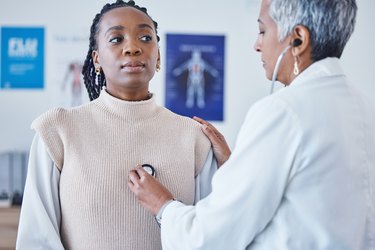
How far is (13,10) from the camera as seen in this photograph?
119 inches

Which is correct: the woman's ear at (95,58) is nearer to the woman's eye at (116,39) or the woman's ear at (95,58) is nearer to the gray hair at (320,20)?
the woman's eye at (116,39)

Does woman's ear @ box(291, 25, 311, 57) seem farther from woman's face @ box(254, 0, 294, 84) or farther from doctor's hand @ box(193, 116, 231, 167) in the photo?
doctor's hand @ box(193, 116, 231, 167)

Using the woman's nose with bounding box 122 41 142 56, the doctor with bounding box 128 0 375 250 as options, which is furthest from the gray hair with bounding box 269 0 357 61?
the woman's nose with bounding box 122 41 142 56

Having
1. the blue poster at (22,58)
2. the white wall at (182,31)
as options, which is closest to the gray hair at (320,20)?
the white wall at (182,31)

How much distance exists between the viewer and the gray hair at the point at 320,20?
989mm

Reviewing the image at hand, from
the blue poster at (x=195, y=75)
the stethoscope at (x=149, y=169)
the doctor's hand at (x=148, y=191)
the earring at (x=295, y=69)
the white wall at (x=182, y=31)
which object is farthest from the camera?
the blue poster at (x=195, y=75)

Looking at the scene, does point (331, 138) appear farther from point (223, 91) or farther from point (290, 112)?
point (223, 91)

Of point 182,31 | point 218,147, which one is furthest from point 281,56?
point 182,31

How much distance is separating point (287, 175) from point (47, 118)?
63 centimetres

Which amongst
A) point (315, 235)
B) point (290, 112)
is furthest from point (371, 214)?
point (290, 112)

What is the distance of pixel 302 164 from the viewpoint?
939 millimetres

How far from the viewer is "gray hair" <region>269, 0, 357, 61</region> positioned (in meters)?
0.99

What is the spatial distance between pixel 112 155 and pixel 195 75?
6.52 feet

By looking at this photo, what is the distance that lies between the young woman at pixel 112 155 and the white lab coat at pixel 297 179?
0.28 meters
